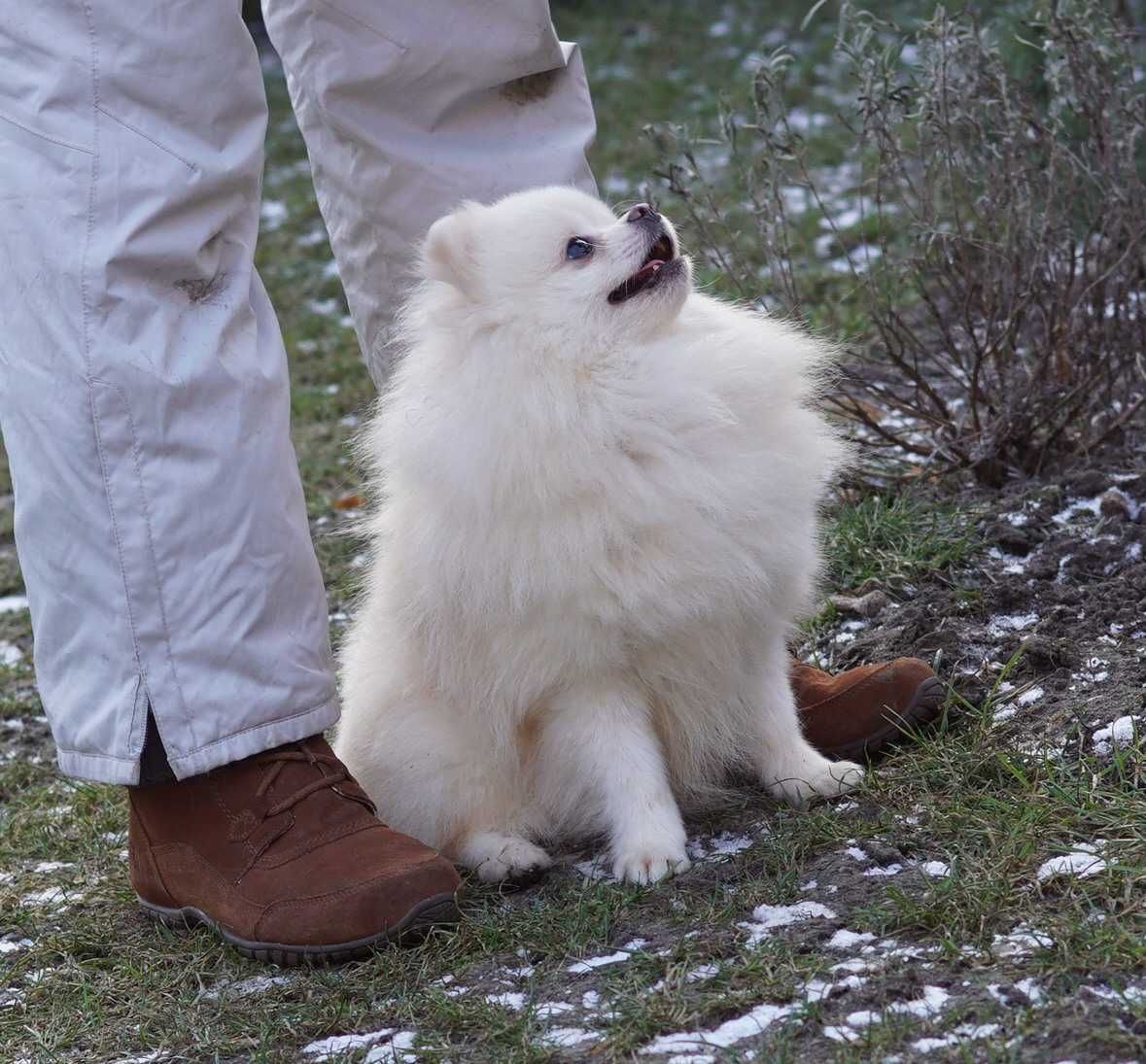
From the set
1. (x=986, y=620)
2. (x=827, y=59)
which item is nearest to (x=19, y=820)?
(x=986, y=620)

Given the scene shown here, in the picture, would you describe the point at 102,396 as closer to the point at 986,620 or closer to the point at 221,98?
the point at 221,98

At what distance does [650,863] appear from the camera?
224 centimetres

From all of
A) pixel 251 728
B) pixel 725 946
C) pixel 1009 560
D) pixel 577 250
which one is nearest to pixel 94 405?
pixel 251 728

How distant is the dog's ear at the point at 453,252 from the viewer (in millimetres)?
2320

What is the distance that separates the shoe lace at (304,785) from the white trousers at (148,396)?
0.05 metres

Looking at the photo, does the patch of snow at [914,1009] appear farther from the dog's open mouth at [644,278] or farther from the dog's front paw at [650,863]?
the dog's open mouth at [644,278]

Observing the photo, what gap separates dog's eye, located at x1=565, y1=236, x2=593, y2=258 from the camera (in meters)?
2.36

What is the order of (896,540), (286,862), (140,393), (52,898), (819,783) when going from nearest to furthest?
(140,393) < (286,862) < (819,783) < (52,898) < (896,540)

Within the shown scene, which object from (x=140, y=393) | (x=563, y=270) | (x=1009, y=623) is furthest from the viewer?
(x=1009, y=623)

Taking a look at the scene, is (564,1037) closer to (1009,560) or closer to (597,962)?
(597,962)

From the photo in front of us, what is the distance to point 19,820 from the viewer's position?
9.89 ft

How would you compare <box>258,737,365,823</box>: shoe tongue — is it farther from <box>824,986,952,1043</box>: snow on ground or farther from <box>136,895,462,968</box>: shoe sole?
<box>824,986,952,1043</box>: snow on ground

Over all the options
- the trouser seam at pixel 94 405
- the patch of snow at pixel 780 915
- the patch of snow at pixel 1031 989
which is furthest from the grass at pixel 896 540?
the trouser seam at pixel 94 405

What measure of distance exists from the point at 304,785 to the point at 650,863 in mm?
538
